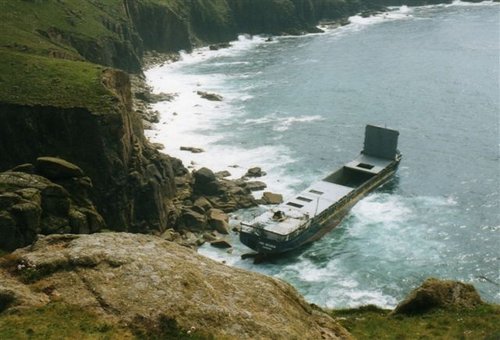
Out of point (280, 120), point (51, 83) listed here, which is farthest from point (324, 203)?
point (280, 120)

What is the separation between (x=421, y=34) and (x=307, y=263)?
482 ft

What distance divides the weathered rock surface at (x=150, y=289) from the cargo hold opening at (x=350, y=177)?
57426 millimetres

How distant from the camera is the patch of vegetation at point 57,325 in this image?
25922 mm

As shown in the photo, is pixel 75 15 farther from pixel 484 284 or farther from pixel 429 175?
pixel 484 284

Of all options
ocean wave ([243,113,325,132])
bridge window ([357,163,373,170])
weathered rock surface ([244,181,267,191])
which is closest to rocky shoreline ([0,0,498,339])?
weathered rock surface ([244,181,267,191])

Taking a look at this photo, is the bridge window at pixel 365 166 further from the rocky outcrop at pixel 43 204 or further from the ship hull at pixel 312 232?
the rocky outcrop at pixel 43 204

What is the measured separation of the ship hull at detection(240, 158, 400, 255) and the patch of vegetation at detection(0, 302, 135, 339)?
40619 mm

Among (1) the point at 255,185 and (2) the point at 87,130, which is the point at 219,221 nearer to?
(1) the point at 255,185

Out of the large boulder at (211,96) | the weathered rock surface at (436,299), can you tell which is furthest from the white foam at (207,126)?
the weathered rock surface at (436,299)

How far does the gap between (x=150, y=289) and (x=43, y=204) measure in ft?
76.1

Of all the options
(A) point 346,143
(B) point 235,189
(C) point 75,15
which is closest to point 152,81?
(C) point 75,15

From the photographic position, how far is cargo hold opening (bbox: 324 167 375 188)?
88.6m

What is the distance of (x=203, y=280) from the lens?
30094mm

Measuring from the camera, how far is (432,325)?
124 feet
